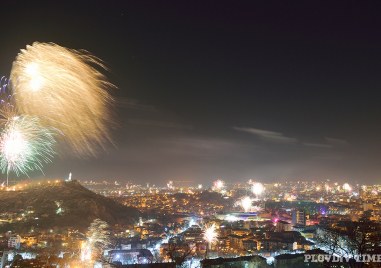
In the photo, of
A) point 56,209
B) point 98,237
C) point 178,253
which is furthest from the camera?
point 56,209

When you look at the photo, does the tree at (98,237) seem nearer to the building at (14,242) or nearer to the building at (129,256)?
the building at (129,256)

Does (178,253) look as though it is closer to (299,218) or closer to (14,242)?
(14,242)

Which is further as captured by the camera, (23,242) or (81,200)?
(81,200)

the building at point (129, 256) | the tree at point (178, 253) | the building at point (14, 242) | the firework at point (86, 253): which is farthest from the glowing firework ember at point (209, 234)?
the building at point (14, 242)

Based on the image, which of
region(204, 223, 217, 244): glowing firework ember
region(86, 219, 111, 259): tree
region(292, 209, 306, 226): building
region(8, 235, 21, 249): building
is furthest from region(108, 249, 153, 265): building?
region(292, 209, 306, 226): building

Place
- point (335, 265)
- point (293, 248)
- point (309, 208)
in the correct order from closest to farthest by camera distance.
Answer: point (335, 265)
point (293, 248)
point (309, 208)

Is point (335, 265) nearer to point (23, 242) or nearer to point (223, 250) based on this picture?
point (223, 250)

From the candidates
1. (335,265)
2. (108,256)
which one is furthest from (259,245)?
(335,265)

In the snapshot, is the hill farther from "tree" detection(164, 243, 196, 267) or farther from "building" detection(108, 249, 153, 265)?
"tree" detection(164, 243, 196, 267)

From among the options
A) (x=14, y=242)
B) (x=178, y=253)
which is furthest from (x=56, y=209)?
(x=178, y=253)
